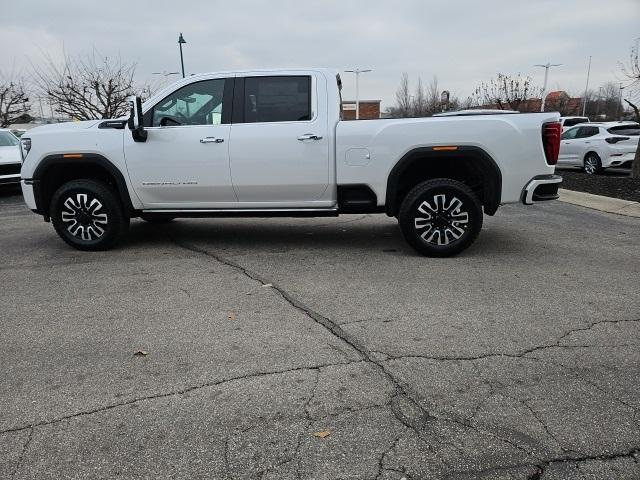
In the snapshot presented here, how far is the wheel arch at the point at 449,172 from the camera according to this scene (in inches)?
221

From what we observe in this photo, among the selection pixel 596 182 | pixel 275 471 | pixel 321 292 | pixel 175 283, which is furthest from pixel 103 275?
pixel 596 182

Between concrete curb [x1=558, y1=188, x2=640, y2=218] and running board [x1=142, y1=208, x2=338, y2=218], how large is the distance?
5889 millimetres

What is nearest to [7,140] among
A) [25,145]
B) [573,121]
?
[25,145]

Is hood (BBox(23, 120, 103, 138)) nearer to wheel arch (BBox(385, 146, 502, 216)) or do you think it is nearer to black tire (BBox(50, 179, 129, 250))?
black tire (BBox(50, 179, 129, 250))

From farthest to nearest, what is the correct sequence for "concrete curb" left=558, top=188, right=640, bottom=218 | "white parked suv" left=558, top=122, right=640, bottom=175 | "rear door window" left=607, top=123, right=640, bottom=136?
1. "rear door window" left=607, top=123, right=640, bottom=136
2. "white parked suv" left=558, top=122, right=640, bottom=175
3. "concrete curb" left=558, top=188, right=640, bottom=218

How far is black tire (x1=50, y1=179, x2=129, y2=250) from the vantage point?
6.27 metres

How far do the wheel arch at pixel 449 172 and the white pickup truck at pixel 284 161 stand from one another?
0.02 m

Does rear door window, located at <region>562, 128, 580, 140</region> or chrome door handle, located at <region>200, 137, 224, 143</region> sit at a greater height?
chrome door handle, located at <region>200, 137, 224, 143</region>

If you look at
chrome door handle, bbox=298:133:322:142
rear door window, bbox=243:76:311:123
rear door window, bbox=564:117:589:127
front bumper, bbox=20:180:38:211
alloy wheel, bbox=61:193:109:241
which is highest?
rear door window, bbox=243:76:311:123

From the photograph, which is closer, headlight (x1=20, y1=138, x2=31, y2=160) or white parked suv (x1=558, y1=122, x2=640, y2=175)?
headlight (x1=20, y1=138, x2=31, y2=160)

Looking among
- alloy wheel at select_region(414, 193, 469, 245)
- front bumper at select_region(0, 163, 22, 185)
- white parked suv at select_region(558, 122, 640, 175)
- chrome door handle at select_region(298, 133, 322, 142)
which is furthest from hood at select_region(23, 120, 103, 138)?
white parked suv at select_region(558, 122, 640, 175)

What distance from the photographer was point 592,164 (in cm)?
1523

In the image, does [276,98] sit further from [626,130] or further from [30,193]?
[626,130]

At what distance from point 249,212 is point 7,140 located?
10.3 meters
